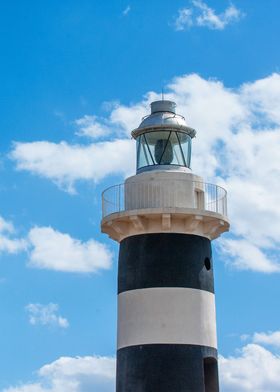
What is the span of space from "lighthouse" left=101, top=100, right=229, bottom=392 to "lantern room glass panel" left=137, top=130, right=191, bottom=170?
0.04 meters

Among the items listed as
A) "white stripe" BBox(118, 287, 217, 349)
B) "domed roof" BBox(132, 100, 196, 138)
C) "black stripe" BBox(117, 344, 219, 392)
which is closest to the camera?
"black stripe" BBox(117, 344, 219, 392)

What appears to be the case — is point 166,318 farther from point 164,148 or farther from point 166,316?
point 164,148

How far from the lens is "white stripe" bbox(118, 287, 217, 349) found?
20.8 m

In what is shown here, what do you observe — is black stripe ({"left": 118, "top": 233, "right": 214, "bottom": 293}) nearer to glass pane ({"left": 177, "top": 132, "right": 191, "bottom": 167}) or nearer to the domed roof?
glass pane ({"left": 177, "top": 132, "right": 191, "bottom": 167})

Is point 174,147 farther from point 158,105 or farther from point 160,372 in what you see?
point 160,372

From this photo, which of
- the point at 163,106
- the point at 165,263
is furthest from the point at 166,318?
the point at 163,106

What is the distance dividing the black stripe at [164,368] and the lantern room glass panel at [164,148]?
443 cm

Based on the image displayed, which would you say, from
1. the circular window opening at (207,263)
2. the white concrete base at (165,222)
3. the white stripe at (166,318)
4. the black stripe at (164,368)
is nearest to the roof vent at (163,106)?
the white concrete base at (165,222)

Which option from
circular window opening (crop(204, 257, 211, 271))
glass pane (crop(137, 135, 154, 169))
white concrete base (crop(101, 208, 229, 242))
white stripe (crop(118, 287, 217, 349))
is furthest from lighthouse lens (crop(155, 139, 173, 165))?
white stripe (crop(118, 287, 217, 349))

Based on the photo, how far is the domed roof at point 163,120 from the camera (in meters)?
22.4

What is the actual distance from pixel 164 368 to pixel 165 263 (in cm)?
231

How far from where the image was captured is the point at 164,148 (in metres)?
22.7

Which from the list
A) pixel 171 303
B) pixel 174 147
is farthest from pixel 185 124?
pixel 171 303

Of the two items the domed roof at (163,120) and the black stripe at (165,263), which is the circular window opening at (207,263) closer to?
the black stripe at (165,263)
